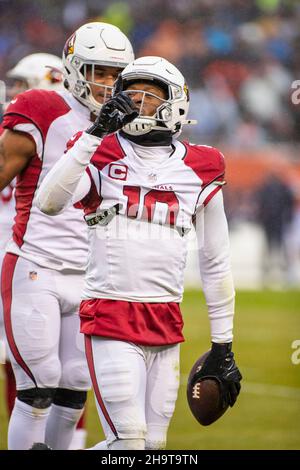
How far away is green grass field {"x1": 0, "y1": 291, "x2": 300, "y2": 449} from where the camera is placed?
239 inches

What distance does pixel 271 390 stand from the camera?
25.6ft

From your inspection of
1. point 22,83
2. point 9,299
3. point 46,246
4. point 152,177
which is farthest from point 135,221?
point 22,83

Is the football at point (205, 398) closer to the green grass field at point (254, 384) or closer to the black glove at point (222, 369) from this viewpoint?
the black glove at point (222, 369)

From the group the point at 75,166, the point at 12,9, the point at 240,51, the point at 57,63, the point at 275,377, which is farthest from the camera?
the point at 240,51

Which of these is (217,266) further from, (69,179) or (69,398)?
(69,398)

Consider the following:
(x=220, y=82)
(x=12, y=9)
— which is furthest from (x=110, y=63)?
(x=220, y=82)

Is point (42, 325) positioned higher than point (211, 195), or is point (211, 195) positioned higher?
point (211, 195)

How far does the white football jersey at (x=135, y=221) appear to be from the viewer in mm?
3523

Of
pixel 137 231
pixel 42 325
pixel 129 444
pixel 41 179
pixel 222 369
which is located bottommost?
pixel 129 444

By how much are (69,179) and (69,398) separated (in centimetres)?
136

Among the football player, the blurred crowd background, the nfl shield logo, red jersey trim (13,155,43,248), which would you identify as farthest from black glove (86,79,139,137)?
the blurred crowd background

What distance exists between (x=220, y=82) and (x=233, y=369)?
12314mm
